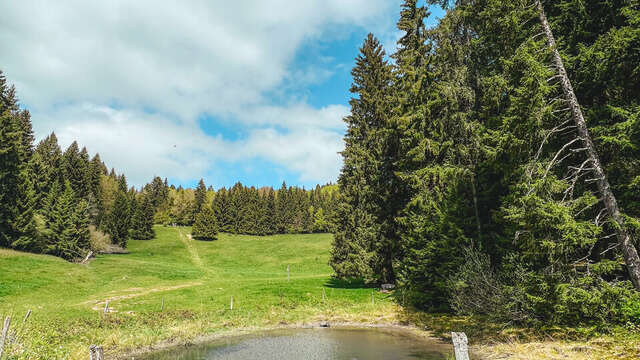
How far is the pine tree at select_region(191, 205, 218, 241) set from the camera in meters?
81.2

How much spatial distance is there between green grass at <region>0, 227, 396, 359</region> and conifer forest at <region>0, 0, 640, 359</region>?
11.5 inches

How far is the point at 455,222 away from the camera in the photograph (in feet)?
59.1

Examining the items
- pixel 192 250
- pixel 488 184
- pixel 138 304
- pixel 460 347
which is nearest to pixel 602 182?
pixel 488 184

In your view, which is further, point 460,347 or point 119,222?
point 119,222

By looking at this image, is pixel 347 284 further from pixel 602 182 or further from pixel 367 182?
pixel 602 182

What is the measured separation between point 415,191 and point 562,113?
1150cm

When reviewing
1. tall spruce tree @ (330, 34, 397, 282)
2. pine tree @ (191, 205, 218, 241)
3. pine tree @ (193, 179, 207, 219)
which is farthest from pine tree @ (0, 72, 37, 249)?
pine tree @ (193, 179, 207, 219)

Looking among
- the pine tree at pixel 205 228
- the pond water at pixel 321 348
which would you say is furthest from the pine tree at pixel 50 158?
the pond water at pixel 321 348

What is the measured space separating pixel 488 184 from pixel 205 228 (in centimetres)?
7470

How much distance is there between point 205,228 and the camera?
3199 inches

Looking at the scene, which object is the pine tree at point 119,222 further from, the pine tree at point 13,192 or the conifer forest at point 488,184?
the conifer forest at point 488,184

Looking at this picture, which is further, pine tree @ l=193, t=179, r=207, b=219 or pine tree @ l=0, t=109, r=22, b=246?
pine tree @ l=193, t=179, r=207, b=219

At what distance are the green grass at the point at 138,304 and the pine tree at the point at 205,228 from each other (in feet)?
96.8

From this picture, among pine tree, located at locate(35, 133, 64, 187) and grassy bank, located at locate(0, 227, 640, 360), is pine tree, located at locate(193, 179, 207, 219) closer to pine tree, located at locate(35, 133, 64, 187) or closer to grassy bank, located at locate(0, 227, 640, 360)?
pine tree, located at locate(35, 133, 64, 187)
